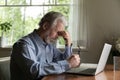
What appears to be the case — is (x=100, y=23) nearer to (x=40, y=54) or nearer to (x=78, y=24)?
(x=78, y=24)

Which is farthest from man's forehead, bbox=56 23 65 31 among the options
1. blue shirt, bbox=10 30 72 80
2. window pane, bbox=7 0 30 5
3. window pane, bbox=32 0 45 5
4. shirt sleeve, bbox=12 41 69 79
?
window pane, bbox=7 0 30 5

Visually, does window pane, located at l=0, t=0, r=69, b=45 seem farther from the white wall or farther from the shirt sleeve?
the shirt sleeve

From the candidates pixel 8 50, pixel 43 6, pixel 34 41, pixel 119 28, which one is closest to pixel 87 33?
pixel 119 28

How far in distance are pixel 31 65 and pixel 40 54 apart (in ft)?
1.06

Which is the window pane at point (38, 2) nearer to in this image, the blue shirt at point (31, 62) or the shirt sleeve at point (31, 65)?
the blue shirt at point (31, 62)

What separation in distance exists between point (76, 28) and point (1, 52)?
1143mm

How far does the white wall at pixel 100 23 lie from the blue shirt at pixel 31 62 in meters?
1.46

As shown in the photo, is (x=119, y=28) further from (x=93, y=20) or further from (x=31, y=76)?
(x=31, y=76)

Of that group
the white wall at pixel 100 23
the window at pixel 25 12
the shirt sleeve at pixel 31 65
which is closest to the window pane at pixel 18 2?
the window at pixel 25 12

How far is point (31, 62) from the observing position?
1.71 metres

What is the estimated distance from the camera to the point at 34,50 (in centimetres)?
192

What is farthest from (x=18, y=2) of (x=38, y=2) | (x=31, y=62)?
(x=31, y=62)

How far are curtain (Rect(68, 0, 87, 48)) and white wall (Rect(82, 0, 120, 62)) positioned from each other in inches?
2.5

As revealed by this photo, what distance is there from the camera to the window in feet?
11.9
